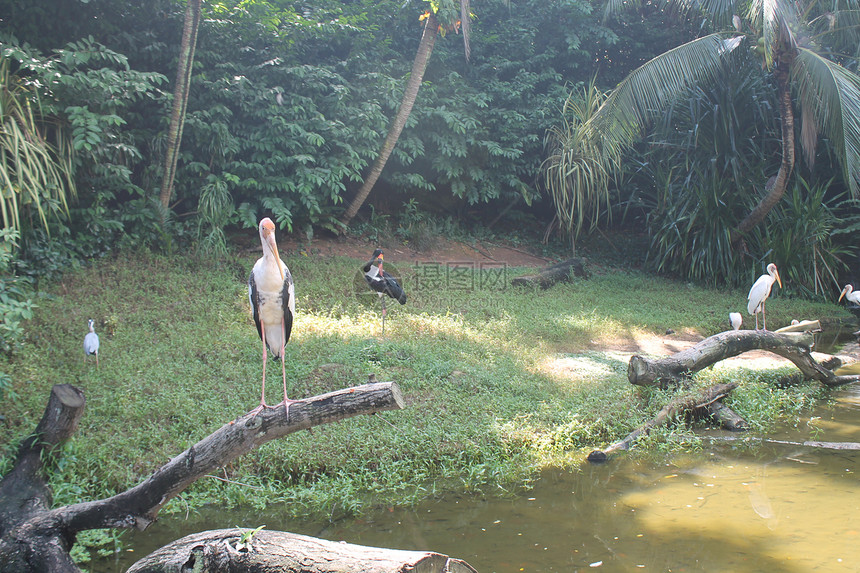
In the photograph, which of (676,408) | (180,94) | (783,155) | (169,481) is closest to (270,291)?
(169,481)

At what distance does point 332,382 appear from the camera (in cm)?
580

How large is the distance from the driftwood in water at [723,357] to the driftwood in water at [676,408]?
328 millimetres

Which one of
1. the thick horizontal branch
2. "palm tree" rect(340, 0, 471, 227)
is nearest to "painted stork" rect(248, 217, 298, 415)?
the thick horizontal branch

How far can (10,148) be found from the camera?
690 cm

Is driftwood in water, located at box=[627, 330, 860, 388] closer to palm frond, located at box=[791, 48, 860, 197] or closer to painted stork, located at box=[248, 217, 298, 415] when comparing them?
painted stork, located at box=[248, 217, 298, 415]

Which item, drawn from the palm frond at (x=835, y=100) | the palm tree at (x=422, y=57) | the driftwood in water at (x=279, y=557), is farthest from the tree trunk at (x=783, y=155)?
the driftwood in water at (x=279, y=557)

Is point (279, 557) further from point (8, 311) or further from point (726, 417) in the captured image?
point (726, 417)

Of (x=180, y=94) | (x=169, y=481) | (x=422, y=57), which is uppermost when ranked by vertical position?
(x=422, y=57)

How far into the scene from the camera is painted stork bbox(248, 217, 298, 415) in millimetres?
3891

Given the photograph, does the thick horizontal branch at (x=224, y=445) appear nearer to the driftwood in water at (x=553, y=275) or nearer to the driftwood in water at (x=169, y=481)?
the driftwood in water at (x=169, y=481)

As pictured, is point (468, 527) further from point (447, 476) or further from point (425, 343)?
point (425, 343)

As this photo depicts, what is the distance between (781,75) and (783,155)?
4.49ft

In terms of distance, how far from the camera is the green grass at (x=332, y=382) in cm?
456

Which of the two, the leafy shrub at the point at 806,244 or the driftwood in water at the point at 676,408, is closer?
the driftwood in water at the point at 676,408
